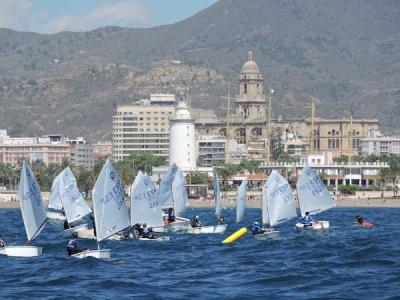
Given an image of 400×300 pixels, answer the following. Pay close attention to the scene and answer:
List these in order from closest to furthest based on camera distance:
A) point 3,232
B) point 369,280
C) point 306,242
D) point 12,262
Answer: point 369,280, point 12,262, point 306,242, point 3,232

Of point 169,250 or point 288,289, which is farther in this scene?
point 169,250

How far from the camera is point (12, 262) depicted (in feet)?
273

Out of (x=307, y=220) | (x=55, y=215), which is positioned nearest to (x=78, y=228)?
(x=307, y=220)

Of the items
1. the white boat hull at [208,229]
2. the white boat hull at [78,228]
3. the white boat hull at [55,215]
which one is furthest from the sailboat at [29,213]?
the white boat hull at [55,215]

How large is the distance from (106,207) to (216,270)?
362 inches

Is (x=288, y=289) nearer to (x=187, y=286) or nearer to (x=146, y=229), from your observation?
(x=187, y=286)

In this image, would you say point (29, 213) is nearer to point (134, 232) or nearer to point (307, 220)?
point (134, 232)

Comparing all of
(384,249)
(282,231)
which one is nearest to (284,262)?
(384,249)

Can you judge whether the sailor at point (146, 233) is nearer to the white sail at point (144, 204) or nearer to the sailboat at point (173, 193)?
the white sail at point (144, 204)

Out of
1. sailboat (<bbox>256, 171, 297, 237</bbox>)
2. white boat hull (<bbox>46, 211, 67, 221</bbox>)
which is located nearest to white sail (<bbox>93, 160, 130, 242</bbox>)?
sailboat (<bbox>256, 171, 297, 237</bbox>)

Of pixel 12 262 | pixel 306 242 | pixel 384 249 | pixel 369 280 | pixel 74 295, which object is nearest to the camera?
pixel 74 295

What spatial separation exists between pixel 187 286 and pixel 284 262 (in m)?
13.6

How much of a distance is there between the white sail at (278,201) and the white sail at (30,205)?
23.4 meters

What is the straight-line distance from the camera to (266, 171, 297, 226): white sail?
106750mm
